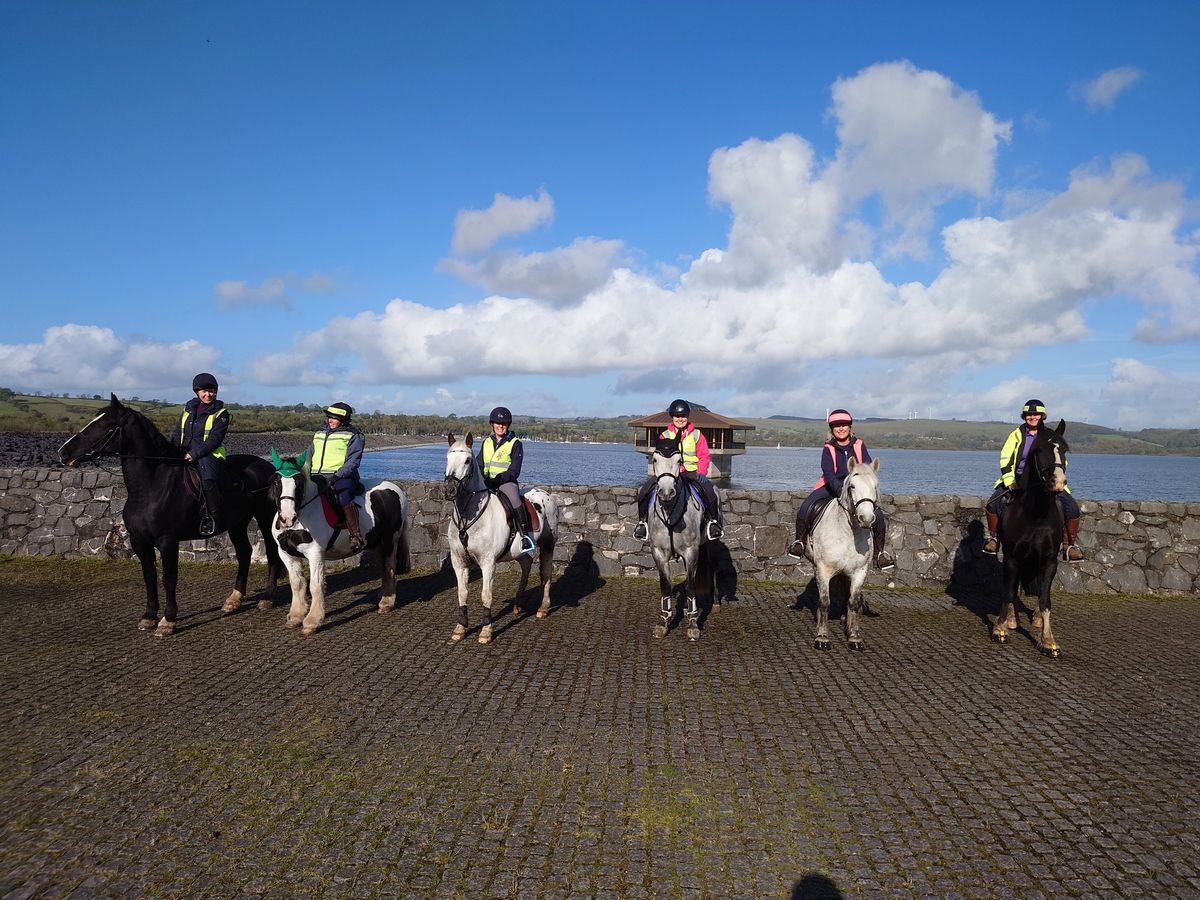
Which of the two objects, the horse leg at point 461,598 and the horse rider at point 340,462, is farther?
the horse rider at point 340,462

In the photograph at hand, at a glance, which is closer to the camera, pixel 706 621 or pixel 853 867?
pixel 853 867

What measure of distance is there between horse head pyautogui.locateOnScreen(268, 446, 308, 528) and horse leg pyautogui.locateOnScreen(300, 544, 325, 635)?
57cm

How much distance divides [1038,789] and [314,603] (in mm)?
7172

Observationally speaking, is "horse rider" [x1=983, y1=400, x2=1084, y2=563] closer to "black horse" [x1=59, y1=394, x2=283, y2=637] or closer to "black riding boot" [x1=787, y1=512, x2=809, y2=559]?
"black riding boot" [x1=787, y1=512, x2=809, y2=559]

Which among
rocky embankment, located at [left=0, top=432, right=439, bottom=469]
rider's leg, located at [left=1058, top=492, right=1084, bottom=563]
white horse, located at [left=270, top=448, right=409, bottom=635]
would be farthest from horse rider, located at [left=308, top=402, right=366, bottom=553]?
rider's leg, located at [left=1058, top=492, right=1084, bottom=563]

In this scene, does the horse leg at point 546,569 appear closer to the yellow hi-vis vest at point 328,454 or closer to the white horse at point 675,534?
the white horse at point 675,534

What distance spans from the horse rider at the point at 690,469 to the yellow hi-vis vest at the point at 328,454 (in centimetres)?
377

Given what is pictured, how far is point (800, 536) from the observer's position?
8.56 m

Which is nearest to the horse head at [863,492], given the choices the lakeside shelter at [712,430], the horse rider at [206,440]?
the horse rider at [206,440]

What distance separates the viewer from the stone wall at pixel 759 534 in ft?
34.8

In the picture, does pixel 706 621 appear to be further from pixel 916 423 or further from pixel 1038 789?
pixel 916 423

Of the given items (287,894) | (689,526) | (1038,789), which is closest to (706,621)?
(689,526)

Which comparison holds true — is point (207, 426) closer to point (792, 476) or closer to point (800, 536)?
point (800, 536)

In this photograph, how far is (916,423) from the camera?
199m
